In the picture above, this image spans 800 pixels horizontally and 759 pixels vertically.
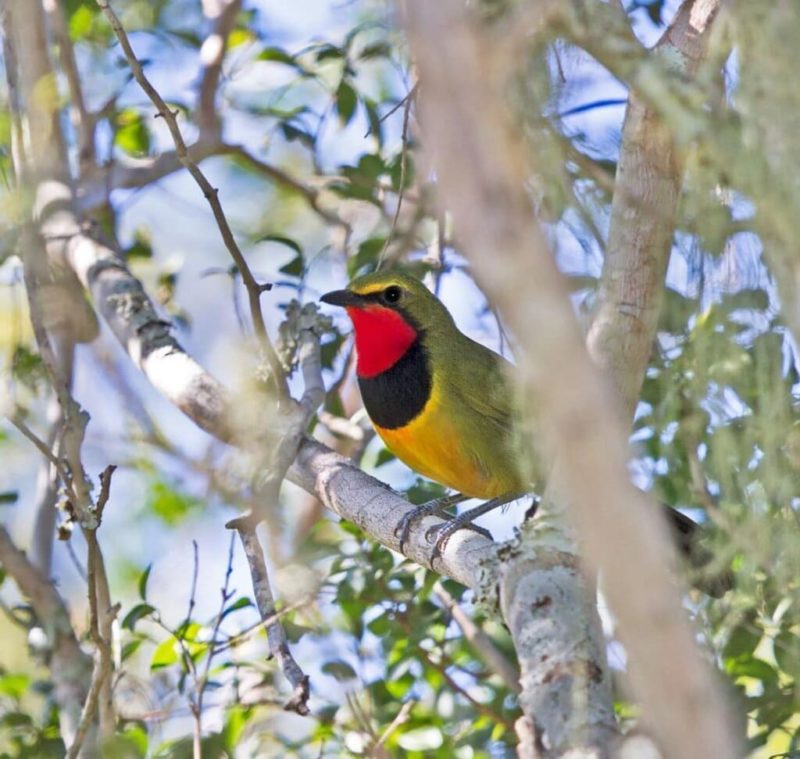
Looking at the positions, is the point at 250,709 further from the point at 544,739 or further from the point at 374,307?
the point at 544,739

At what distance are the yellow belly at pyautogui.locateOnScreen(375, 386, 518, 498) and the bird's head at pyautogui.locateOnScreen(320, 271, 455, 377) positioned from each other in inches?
13.1

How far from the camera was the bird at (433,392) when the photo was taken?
15.5ft

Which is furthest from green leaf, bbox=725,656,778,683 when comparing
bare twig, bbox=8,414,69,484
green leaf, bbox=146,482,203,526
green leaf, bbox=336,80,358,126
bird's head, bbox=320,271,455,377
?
green leaf, bbox=146,482,203,526

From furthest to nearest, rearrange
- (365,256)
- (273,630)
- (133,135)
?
(133,135), (365,256), (273,630)

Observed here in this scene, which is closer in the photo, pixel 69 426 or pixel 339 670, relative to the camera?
pixel 69 426

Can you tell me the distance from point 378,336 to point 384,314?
0.10 meters

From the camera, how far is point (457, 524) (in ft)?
13.5

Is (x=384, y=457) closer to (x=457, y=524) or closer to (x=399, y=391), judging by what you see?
(x=399, y=391)

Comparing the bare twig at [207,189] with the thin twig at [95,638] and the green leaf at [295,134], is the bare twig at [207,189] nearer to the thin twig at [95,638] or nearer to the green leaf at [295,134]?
the thin twig at [95,638]

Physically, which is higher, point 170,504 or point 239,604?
point 170,504

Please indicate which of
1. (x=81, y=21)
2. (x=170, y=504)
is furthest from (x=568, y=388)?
(x=170, y=504)

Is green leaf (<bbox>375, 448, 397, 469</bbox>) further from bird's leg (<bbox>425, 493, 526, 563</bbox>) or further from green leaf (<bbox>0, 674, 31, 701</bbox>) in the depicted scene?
green leaf (<bbox>0, 674, 31, 701</bbox>)

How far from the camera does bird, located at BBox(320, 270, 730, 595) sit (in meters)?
4.72

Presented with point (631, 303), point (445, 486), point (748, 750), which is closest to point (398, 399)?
point (445, 486)
